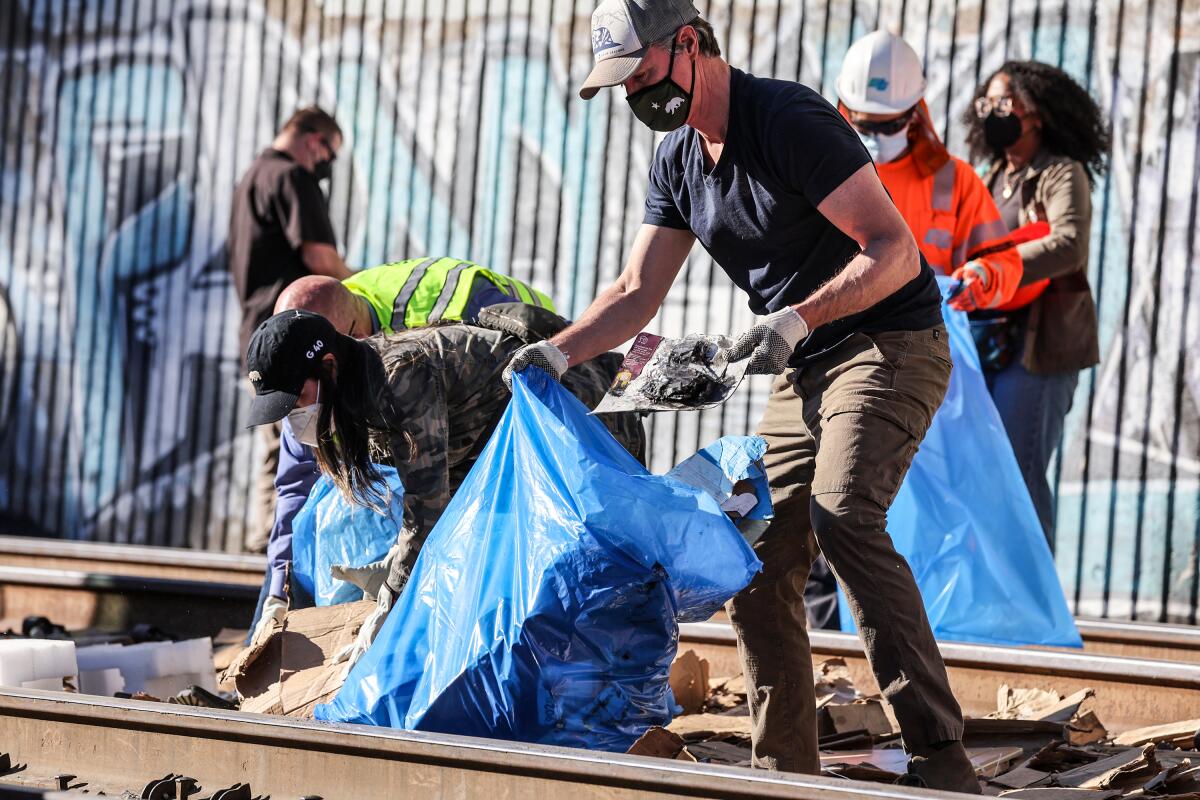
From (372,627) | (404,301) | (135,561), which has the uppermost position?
(404,301)

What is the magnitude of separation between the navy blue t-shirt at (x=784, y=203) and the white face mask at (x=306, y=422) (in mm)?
1054

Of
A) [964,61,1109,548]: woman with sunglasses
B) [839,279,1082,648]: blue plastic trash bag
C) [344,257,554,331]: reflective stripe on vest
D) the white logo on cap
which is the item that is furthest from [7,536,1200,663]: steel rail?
the white logo on cap

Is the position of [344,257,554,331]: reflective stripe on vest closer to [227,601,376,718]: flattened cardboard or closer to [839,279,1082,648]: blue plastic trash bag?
[227,601,376,718]: flattened cardboard

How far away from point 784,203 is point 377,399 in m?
1.10

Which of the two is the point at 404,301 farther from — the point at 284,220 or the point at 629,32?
the point at 284,220

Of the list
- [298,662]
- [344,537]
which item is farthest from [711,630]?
[298,662]

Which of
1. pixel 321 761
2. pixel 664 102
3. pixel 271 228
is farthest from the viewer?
pixel 271 228

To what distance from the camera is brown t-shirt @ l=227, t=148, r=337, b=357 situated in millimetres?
6586

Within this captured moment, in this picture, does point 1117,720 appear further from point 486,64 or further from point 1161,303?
point 486,64

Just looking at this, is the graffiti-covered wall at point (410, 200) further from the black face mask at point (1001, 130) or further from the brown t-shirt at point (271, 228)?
the brown t-shirt at point (271, 228)

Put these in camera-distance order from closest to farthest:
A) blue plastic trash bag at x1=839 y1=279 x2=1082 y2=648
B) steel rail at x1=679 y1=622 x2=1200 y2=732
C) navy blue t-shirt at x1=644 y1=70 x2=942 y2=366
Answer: navy blue t-shirt at x1=644 y1=70 x2=942 y2=366
steel rail at x1=679 y1=622 x2=1200 y2=732
blue plastic trash bag at x1=839 y1=279 x2=1082 y2=648

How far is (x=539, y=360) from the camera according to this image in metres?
3.75

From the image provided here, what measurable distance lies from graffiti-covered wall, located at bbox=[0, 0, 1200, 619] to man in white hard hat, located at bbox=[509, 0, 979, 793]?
3521mm

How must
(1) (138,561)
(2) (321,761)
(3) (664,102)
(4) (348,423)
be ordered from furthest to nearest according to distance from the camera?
(1) (138,561)
(4) (348,423)
(3) (664,102)
(2) (321,761)
